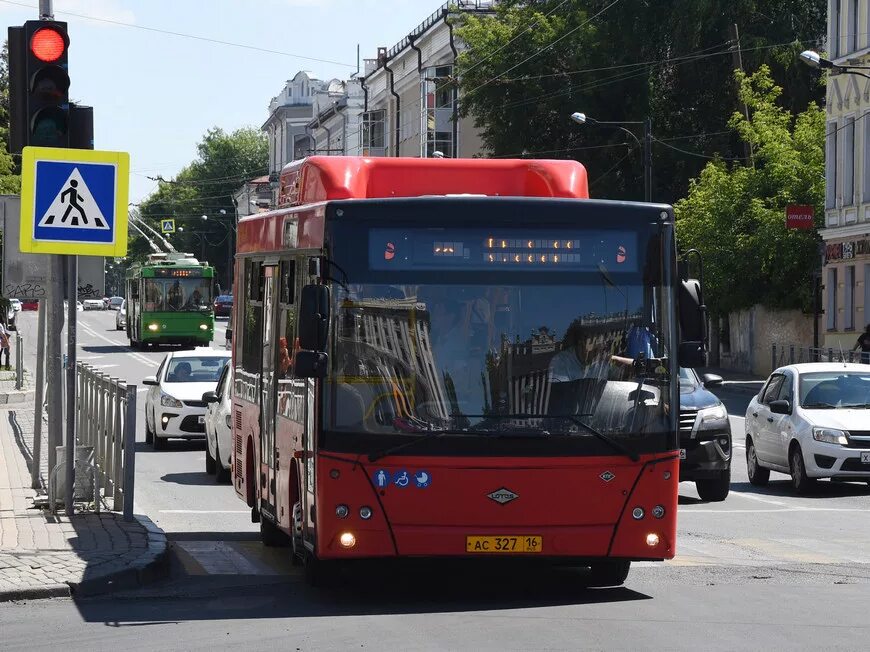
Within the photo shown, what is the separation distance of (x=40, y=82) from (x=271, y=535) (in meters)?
3.90

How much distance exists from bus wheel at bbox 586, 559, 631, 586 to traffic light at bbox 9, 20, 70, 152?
17.2 ft

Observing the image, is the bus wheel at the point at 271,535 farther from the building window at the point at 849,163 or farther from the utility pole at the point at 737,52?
the utility pole at the point at 737,52

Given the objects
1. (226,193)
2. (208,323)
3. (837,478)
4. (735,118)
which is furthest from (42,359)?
(226,193)

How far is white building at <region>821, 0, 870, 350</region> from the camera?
5053 centimetres

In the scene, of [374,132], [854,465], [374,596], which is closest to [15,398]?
[854,465]

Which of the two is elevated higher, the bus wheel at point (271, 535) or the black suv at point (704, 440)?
the black suv at point (704, 440)

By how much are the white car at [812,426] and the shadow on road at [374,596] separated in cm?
809

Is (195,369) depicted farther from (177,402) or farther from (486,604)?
(486,604)

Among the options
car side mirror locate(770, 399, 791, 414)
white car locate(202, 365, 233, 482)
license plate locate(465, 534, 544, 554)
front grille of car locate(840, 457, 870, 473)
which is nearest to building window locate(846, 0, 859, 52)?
car side mirror locate(770, 399, 791, 414)

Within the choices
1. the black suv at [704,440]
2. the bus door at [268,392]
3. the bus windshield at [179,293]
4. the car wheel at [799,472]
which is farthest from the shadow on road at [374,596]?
the bus windshield at [179,293]

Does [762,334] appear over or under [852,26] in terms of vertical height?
under

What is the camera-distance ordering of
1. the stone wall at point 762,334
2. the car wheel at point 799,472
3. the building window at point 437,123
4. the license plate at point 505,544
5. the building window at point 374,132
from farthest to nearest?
the building window at point 374,132 → the building window at point 437,123 → the stone wall at point 762,334 → the car wheel at point 799,472 → the license plate at point 505,544

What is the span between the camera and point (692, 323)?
10.8 metres

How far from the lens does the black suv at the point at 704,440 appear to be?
18.9 meters
